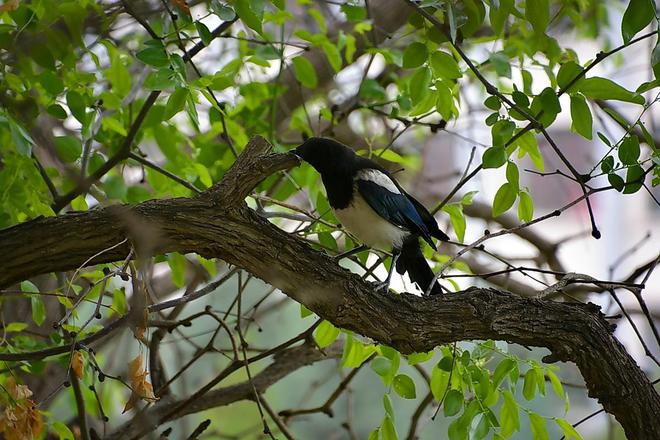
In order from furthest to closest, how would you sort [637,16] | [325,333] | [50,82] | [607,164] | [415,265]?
[415,265] → [325,333] → [50,82] → [607,164] → [637,16]

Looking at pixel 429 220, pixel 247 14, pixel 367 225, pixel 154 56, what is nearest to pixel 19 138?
pixel 154 56

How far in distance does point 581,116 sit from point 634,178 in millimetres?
116

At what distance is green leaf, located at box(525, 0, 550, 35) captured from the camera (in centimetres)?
111

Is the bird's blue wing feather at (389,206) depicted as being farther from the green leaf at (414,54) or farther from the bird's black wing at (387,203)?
the green leaf at (414,54)

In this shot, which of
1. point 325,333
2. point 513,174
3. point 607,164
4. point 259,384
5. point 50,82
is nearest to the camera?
point 607,164

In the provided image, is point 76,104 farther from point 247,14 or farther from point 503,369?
point 503,369

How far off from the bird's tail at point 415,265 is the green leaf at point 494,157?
1.59ft

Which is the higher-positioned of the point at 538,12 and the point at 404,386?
the point at 538,12

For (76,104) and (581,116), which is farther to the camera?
(76,104)

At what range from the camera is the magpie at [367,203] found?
1.62m

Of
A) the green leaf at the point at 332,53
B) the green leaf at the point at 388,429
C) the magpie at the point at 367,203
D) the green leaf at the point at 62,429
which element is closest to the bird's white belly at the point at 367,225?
the magpie at the point at 367,203

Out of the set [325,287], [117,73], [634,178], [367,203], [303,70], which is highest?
[303,70]

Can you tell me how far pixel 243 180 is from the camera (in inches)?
46.6

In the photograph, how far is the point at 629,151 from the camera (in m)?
1.16
